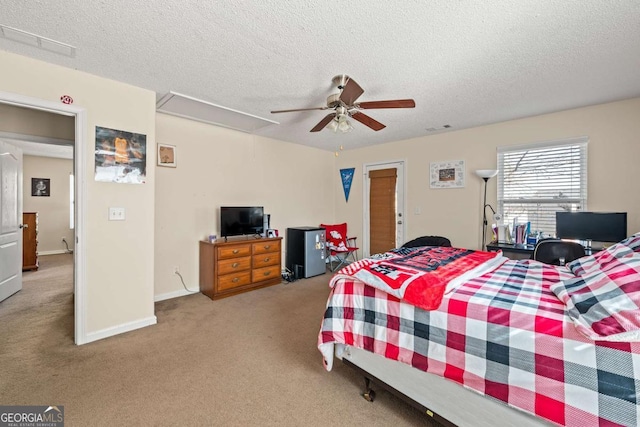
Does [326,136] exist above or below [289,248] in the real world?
above

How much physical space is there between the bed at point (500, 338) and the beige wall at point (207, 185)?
2.74m

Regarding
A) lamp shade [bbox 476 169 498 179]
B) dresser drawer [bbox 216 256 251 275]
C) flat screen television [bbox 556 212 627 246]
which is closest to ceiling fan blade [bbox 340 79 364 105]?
lamp shade [bbox 476 169 498 179]

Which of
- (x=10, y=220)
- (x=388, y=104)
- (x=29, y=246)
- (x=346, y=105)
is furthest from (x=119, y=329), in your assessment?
(x=29, y=246)

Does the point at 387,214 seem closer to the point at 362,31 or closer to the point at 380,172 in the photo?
the point at 380,172

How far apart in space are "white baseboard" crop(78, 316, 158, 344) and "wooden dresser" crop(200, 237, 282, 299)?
853 mm

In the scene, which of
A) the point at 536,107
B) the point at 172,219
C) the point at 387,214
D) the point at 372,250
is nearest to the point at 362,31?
the point at 536,107

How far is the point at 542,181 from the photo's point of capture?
356cm

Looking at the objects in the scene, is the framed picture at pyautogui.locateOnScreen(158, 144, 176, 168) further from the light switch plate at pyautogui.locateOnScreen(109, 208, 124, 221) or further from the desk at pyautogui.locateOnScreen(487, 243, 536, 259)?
the desk at pyautogui.locateOnScreen(487, 243, 536, 259)

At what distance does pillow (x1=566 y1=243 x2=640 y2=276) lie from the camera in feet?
4.74

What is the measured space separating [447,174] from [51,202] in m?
8.60

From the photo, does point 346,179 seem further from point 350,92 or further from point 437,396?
point 437,396

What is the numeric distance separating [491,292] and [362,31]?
1.79 meters

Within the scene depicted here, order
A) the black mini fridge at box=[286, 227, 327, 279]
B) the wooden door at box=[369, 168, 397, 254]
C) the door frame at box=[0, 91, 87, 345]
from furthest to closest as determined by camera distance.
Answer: the wooden door at box=[369, 168, 397, 254] → the black mini fridge at box=[286, 227, 327, 279] → the door frame at box=[0, 91, 87, 345]

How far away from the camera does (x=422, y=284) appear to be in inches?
60.2
